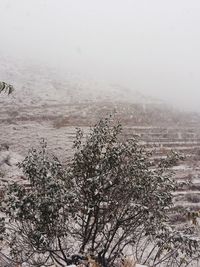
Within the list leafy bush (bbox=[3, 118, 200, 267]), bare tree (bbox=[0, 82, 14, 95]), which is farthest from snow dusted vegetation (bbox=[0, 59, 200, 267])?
bare tree (bbox=[0, 82, 14, 95])

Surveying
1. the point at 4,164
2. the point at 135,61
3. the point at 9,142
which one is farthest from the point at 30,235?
the point at 135,61

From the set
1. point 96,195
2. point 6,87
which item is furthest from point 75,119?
point 6,87

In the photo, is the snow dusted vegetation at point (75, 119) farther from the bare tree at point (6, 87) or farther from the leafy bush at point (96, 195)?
the bare tree at point (6, 87)

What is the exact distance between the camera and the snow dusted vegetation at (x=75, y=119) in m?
17.9

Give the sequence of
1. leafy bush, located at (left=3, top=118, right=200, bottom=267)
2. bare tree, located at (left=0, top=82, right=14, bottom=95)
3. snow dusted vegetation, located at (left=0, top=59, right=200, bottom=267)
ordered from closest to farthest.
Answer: bare tree, located at (left=0, top=82, right=14, bottom=95) < leafy bush, located at (left=3, top=118, right=200, bottom=267) < snow dusted vegetation, located at (left=0, top=59, right=200, bottom=267)

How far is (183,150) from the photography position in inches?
802

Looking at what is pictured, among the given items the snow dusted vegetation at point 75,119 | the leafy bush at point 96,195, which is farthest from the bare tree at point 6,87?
the snow dusted vegetation at point 75,119

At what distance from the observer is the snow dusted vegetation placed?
58.7 feet

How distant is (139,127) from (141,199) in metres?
14.5

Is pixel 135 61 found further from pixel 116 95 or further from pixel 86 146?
pixel 86 146

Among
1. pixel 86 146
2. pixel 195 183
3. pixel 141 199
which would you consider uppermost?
pixel 86 146

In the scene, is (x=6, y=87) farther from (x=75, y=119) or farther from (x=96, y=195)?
(x=75, y=119)

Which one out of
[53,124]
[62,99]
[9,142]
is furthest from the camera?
[62,99]

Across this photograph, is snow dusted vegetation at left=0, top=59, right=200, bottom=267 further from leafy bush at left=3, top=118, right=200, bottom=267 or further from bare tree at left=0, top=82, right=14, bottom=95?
bare tree at left=0, top=82, right=14, bottom=95
